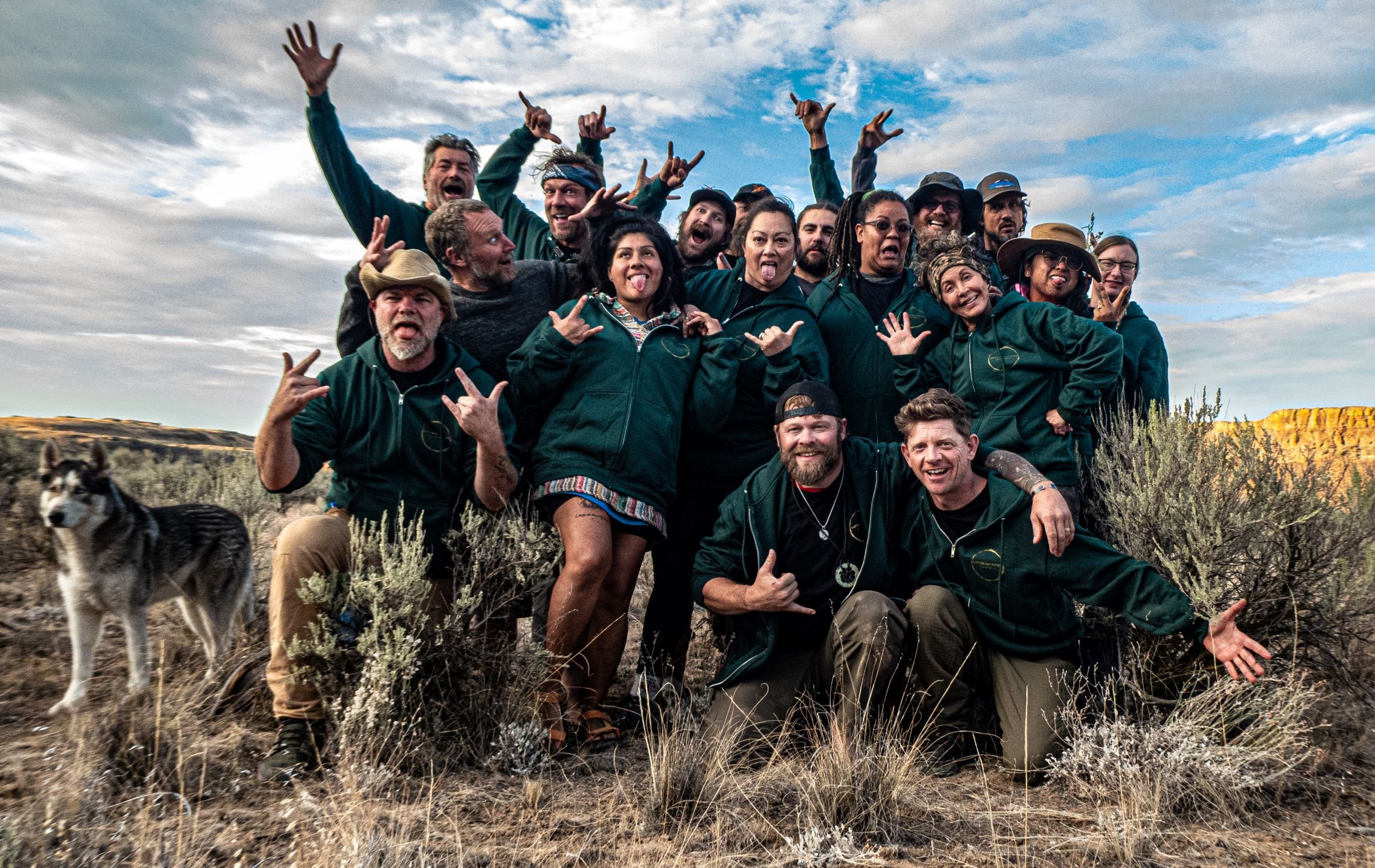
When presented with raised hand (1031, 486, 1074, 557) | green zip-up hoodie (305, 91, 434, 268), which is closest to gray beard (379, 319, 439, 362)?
green zip-up hoodie (305, 91, 434, 268)

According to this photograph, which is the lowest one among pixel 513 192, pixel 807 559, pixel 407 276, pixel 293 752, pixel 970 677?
pixel 293 752

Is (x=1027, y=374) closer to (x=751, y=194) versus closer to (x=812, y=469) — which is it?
(x=812, y=469)

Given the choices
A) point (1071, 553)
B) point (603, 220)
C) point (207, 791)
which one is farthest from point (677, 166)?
point (207, 791)

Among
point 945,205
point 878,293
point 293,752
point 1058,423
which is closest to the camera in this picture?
point 293,752

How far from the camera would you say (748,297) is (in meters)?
5.02

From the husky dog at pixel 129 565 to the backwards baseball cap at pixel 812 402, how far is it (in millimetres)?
3246

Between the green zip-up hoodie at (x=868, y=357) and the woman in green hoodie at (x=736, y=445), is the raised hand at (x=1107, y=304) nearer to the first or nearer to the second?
the green zip-up hoodie at (x=868, y=357)

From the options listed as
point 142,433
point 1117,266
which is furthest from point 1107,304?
point 142,433

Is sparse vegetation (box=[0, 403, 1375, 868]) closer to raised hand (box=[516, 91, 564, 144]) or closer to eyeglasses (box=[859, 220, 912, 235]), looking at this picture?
eyeglasses (box=[859, 220, 912, 235])

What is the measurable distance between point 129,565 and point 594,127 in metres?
4.58

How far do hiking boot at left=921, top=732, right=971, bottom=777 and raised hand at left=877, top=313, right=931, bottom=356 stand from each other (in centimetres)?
211

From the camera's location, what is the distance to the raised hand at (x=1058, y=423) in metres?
4.62

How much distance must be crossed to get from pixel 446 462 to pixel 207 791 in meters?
1.68

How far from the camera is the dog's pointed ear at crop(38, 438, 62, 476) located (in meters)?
→ 4.36
